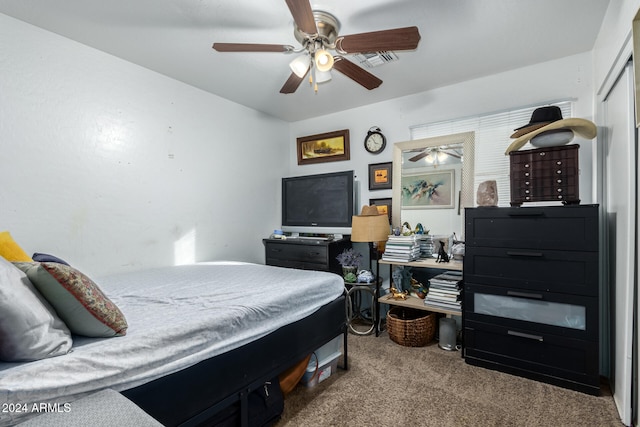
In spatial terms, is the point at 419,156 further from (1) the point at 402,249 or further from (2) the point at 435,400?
(2) the point at 435,400

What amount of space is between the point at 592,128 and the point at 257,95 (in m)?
2.80

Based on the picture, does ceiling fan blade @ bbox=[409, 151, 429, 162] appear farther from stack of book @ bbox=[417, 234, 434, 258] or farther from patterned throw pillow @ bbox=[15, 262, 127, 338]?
patterned throw pillow @ bbox=[15, 262, 127, 338]

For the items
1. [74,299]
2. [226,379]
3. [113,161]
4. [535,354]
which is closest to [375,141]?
[535,354]

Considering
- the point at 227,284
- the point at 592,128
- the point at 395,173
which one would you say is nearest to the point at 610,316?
the point at 592,128

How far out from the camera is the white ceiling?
6.14 ft

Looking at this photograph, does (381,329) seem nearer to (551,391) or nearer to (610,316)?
(551,391)

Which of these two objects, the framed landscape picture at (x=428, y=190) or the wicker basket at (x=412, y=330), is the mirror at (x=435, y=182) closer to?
the framed landscape picture at (x=428, y=190)

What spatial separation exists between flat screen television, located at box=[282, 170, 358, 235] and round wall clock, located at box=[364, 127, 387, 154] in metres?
0.39

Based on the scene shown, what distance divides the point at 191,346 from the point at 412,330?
198cm

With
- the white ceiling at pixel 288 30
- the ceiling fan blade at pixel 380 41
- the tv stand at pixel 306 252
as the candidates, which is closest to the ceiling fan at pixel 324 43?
the ceiling fan blade at pixel 380 41

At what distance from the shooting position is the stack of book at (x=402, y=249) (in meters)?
2.82

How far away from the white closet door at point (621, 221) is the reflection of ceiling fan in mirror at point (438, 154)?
3.47 ft

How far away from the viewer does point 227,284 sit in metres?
2.00

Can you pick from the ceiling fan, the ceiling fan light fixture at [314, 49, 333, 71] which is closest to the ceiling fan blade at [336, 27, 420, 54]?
the ceiling fan
